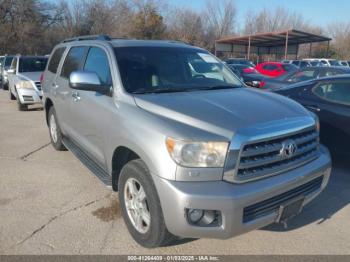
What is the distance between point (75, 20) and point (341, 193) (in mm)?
50457

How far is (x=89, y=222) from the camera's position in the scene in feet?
12.5

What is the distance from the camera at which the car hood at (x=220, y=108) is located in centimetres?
291

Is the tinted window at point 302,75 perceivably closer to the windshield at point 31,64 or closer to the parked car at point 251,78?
the parked car at point 251,78

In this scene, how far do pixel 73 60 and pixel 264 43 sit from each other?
148ft

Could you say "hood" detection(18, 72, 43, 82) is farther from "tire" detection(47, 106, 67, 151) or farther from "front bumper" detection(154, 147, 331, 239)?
"front bumper" detection(154, 147, 331, 239)

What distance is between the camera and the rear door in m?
3.83

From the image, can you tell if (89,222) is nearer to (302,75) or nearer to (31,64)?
(302,75)

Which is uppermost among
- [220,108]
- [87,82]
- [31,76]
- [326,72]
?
[87,82]

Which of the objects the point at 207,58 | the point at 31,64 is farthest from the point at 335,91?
the point at 31,64

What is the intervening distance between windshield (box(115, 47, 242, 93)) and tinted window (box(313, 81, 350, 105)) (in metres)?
1.69

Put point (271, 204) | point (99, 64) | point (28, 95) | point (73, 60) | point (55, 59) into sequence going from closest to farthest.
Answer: point (271, 204) < point (99, 64) < point (73, 60) < point (55, 59) < point (28, 95)

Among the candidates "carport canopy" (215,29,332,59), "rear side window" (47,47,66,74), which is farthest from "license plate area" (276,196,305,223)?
"carport canopy" (215,29,332,59)

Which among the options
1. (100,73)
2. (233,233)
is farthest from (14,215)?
(233,233)

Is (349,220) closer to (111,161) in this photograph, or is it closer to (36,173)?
(111,161)
